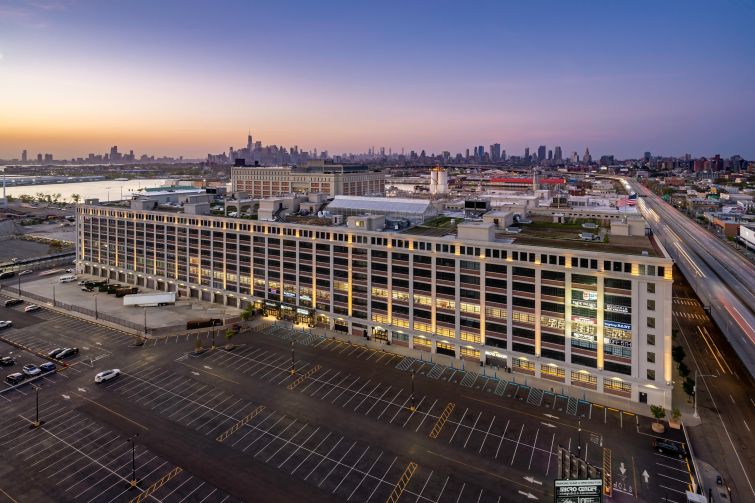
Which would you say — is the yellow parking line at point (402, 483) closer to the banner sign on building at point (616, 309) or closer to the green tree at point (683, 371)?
the banner sign on building at point (616, 309)

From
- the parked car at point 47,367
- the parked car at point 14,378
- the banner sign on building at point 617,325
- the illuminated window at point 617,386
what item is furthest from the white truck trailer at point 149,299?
the illuminated window at point 617,386

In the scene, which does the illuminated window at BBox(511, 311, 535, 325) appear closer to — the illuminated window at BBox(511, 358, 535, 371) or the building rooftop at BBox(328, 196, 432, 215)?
the illuminated window at BBox(511, 358, 535, 371)

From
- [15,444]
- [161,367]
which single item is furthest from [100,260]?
[15,444]

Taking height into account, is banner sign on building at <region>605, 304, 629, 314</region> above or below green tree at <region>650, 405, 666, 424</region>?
above

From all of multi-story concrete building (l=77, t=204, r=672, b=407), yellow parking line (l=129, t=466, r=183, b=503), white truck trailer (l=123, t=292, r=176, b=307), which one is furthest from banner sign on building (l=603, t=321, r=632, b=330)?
white truck trailer (l=123, t=292, r=176, b=307)

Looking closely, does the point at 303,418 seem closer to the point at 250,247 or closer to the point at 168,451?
the point at 168,451

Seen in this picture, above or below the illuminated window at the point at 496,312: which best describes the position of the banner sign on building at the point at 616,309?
above
